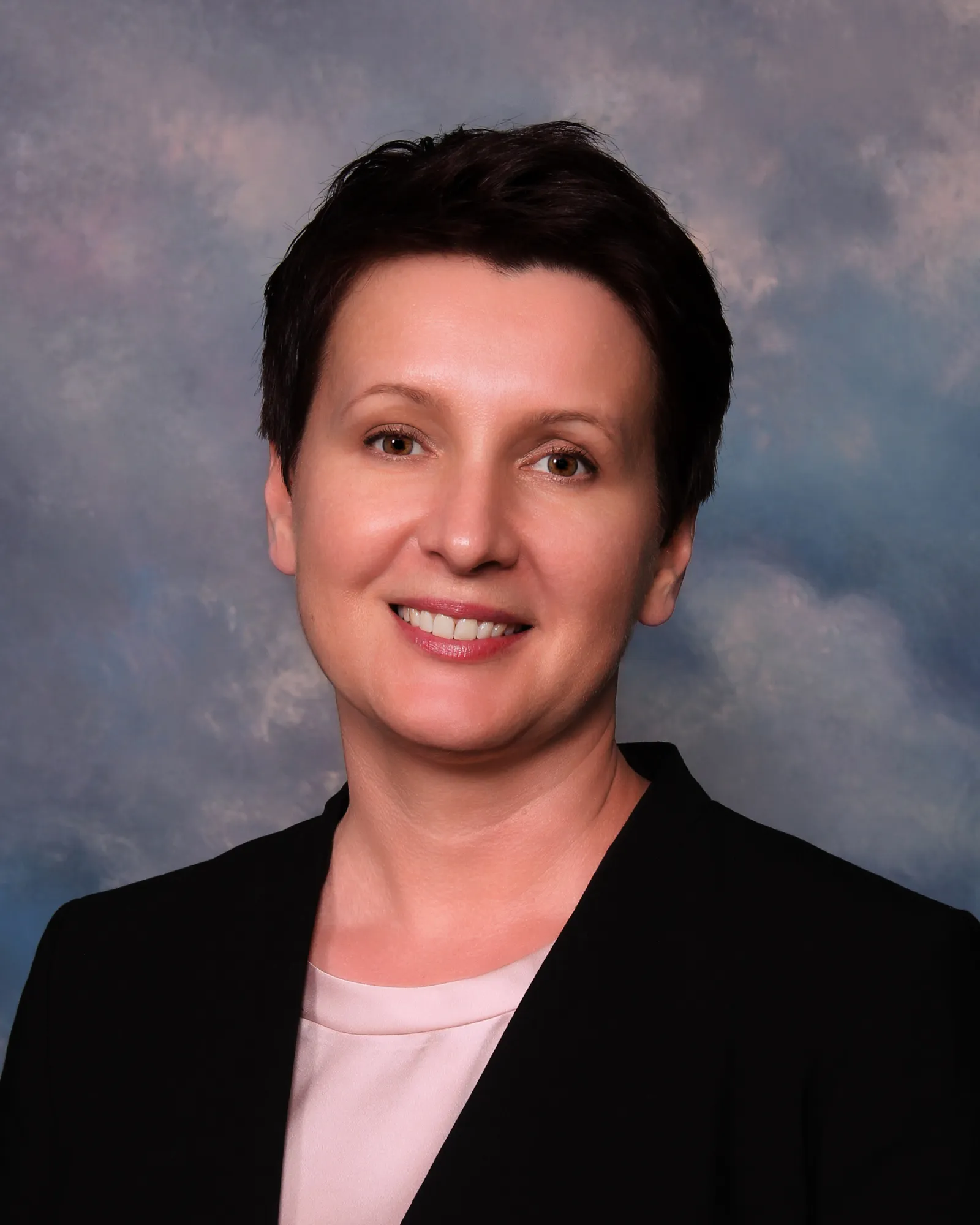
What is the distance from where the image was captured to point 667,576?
9.45 ft

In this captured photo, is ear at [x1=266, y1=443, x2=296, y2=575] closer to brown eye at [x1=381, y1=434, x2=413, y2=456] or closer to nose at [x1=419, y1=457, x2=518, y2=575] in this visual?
brown eye at [x1=381, y1=434, x2=413, y2=456]

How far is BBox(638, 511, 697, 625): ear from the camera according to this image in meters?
2.84

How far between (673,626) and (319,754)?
1042 mm

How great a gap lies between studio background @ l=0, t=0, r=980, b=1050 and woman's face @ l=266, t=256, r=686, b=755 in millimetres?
1809

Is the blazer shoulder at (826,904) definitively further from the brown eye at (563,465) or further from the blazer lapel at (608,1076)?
the brown eye at (563,465)

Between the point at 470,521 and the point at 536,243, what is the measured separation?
0.45 metres

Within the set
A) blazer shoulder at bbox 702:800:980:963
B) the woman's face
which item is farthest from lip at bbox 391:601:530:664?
blazer shoulder at bbox 702:800:980:963

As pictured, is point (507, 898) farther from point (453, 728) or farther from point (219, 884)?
point (219, 884)

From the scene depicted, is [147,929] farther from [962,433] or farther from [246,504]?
[962,433]

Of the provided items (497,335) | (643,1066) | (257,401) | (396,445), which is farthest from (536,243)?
(257,401)

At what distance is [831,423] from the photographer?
436 cm

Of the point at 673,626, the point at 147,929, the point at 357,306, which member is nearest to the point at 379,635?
the point at 357,306

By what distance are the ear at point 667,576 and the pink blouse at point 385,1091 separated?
0.59 m

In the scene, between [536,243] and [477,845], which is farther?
[477,845]
